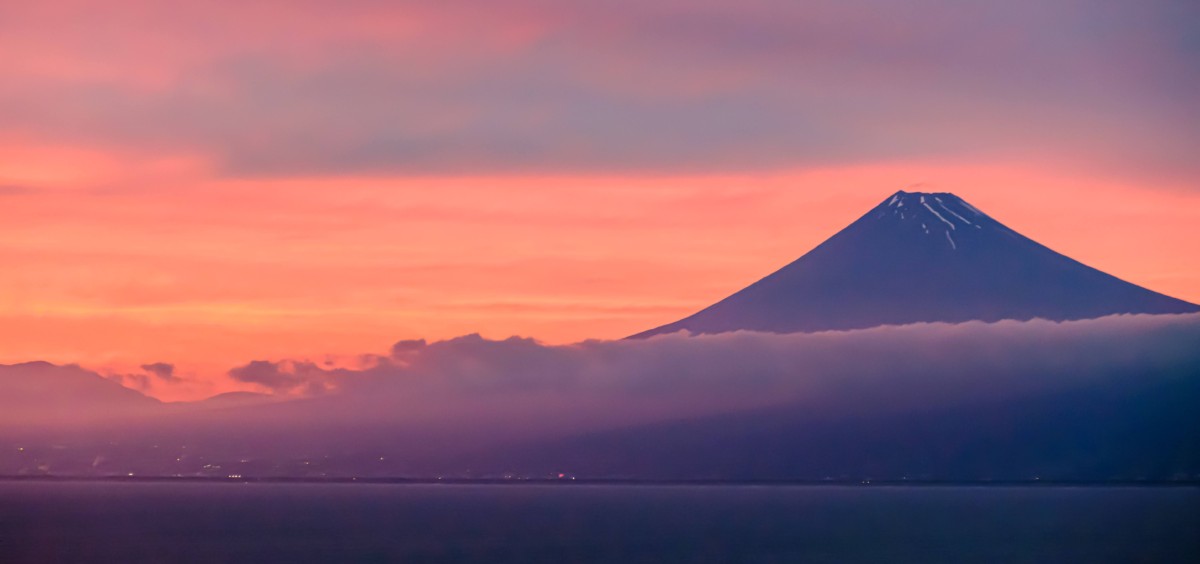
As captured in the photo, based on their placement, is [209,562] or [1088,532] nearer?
[209,562]

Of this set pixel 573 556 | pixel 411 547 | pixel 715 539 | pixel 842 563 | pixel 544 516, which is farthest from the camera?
pixel 544 516

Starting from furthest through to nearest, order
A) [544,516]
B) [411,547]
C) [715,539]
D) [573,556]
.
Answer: [544,516] < [715,539] < [411,547] < [573,556]

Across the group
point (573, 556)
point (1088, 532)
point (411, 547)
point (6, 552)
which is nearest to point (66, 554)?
point (6, 552)

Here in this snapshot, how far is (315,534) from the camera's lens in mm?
138875

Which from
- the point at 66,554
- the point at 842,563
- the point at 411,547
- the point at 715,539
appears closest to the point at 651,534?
the point at 715,539

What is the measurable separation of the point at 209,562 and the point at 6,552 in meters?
20.7

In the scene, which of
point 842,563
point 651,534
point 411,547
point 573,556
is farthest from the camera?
point 651,534

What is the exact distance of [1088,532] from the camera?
139 metres

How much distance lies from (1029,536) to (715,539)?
28018 millimetres

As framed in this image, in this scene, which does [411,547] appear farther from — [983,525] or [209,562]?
[983,525]

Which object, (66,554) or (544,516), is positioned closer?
(66,554)

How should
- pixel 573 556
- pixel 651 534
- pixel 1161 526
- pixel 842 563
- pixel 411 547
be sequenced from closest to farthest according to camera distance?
pixel 842 563 < pixel 573 556 < pixel 411 547 < pixel 651 534 < pixel 1161 526

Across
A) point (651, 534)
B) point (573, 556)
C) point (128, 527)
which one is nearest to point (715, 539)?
point (651, 534)

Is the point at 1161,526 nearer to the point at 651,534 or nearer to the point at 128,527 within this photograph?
the point at 651,534
